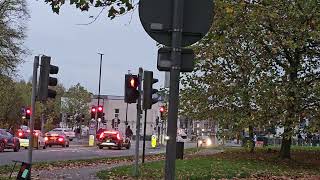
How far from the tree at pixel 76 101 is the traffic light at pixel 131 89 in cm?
8299

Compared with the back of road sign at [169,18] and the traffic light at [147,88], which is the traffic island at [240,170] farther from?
the back of road sign at [169,18]

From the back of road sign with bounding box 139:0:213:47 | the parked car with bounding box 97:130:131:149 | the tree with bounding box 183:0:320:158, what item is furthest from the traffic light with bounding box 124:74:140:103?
the parked car with bounding box 97:130:131:149

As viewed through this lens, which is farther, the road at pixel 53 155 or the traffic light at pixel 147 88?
the road at pixel 53 155

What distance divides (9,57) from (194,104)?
2305cm

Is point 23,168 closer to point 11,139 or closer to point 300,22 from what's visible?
point 300,22

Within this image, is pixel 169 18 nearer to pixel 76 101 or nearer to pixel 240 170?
pixel 240 170

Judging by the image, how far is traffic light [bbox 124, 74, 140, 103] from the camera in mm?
16766

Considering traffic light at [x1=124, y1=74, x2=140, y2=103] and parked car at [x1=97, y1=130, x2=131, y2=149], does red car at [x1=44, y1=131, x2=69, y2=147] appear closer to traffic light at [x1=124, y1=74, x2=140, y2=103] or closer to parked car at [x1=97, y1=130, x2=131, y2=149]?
parked car at [x1=97, y1=130, x2=131, y2=149]

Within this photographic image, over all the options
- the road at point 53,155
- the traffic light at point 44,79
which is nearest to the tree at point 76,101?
the road at point 53,155

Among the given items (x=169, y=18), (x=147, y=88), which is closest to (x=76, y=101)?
(x=147, y=88)

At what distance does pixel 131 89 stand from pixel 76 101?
277 ft

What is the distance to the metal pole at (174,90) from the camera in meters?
6.18

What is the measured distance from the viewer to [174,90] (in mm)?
6238

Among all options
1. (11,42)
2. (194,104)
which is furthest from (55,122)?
(194,104)
